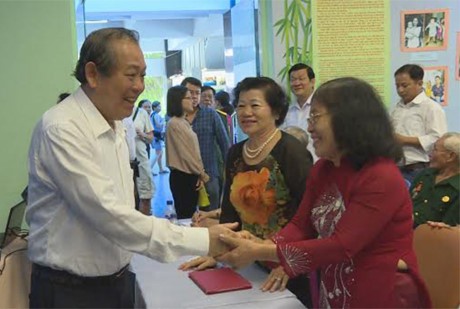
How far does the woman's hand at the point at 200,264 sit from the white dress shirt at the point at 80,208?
1.10 feet

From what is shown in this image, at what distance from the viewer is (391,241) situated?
1.38m

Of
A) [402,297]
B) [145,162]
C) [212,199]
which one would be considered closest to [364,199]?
[402,297]

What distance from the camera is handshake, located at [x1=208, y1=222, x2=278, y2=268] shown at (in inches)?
62.7

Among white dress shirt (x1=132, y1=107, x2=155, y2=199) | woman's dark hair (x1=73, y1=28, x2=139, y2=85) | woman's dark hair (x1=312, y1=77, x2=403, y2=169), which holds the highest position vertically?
woman's dark hair (x1=73, y1=28, x2=139, y2=85)

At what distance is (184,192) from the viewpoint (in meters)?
4.40

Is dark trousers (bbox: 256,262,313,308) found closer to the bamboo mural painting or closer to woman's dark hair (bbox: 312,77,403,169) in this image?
woman's dark hair (bbox: 312,77,403,169)

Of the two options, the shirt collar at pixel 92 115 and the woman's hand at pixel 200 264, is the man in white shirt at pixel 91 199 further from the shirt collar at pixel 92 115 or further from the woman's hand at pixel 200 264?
the woman's hand at pixel 200 264

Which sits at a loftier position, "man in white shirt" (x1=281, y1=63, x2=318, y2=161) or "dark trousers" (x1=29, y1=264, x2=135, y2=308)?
"man in white shirt" (x1=281, y1=63, x2=318, y2=161)

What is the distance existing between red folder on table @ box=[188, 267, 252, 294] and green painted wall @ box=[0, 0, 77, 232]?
2475mm

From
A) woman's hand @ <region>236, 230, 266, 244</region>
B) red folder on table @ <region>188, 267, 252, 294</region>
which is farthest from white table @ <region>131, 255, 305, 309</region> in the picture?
woman's hand @ <region>236, 230, 266, 244</region>

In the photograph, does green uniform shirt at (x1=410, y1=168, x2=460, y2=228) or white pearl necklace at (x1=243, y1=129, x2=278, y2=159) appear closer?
white pearl necklace at (x1=243, y1=129, x2=278, y2=159)

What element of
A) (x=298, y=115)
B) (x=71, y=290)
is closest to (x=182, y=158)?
(x=298, y=115)

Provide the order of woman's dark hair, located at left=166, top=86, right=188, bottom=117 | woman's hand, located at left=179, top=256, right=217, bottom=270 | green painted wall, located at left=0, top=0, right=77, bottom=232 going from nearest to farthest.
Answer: woman's hand, located at left=179, top=256, right=217, bottom=270 → green painted wall, located at left=0, top=0, right=77, bottom=232 → woman's dark hair, located at left=166, top=86, right=188, bottom=117

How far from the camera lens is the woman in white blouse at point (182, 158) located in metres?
4.32
